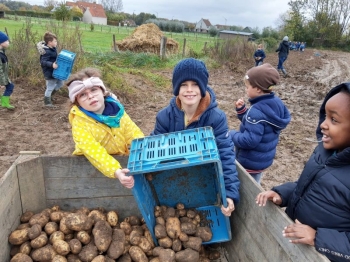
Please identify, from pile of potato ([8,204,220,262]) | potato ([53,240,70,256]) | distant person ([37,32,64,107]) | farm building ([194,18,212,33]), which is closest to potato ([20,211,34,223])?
pile of potato ([8,204,220,262])

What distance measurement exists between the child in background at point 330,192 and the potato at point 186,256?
0.83m

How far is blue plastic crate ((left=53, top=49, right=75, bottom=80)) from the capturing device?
6.77 metres

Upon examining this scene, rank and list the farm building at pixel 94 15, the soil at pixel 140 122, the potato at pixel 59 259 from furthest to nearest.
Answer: the farm building at pixel 94 15 < the soil at pixel 140 122 < the potato at pixel 59 259

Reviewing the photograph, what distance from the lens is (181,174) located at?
98.3 inches

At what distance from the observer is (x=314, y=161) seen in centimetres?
180

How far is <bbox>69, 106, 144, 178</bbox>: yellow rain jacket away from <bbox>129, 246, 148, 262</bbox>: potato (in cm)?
59

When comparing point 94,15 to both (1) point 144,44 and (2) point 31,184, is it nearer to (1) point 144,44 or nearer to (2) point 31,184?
(1) point 144,44

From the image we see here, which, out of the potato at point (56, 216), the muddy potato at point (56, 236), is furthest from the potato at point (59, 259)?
the potato at point (56, 216)

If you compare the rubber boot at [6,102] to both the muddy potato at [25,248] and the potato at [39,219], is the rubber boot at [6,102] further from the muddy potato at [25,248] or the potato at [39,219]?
the muddy potato at [25,248]

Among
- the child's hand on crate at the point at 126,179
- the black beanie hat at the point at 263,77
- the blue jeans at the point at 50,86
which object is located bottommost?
the blue jeans at the point at 50,86

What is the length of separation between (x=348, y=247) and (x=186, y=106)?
1392 millimetres

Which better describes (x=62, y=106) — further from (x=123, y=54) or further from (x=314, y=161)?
(x=123, y=54)

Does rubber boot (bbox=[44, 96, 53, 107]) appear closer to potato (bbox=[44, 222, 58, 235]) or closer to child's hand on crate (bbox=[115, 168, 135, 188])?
potato (bbox=[44, 222, 58, 235])

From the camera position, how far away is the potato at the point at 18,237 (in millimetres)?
2184
